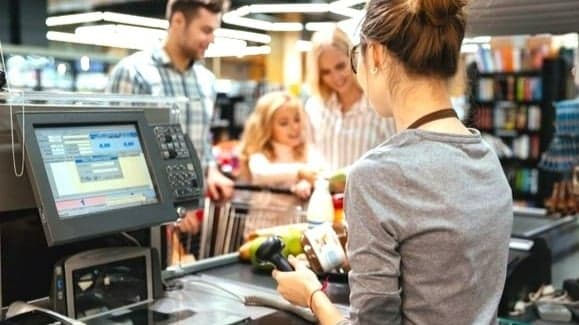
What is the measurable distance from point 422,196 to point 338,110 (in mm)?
1887

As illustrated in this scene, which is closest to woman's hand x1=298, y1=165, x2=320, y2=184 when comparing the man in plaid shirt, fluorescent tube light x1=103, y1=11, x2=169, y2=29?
the man in plaid shirt

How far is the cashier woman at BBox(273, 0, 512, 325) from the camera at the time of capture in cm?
96

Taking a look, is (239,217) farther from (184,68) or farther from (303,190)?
(184,68)

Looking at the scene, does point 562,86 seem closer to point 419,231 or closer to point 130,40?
point 130,40

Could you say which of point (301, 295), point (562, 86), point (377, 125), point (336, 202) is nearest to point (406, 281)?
point (301, 295)

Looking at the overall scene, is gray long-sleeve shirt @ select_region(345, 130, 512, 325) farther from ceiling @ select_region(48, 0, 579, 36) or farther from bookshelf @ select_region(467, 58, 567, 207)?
bookshelf @ select_region(467, 58, 567, 207)

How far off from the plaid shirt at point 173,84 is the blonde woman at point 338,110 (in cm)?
53

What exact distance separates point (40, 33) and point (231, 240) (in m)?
6.36

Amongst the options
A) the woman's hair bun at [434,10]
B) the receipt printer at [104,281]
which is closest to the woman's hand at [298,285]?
the receipt printer at [104,281]

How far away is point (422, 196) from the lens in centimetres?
95

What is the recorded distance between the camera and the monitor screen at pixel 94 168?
1.22 metres

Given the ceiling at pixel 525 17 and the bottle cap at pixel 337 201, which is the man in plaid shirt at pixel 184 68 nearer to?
the bottle cap at pixel 337 201

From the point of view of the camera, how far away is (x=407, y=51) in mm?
1002

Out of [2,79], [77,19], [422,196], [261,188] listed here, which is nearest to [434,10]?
[422,196]
